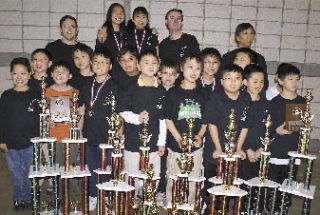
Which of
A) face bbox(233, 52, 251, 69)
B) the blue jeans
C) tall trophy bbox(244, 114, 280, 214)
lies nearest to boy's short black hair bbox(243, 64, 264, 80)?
face bbox(233, 52, 251, 69)

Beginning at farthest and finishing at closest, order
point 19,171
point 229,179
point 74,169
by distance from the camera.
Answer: point 19,171, point 74,169, point 229,179

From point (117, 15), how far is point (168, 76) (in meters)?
1.30

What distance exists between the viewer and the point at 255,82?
11.1 feet

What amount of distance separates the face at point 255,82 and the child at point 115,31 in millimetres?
1784

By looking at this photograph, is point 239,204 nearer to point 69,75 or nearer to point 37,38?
point 69,75

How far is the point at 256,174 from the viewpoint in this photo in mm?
3473

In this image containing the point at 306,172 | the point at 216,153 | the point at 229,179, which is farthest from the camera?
the point at 216,153

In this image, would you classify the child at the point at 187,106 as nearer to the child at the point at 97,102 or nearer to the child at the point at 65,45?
the child at the point at 97,102

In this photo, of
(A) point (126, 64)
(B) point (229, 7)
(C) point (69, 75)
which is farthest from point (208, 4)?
(C) point (69, 75)

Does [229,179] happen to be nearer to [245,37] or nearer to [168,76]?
[168,76]

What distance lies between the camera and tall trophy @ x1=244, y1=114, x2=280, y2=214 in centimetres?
289

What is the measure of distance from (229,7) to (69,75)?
3.64m

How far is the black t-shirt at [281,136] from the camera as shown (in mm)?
3359

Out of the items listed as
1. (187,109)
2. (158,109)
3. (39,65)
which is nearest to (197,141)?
(187,109)
